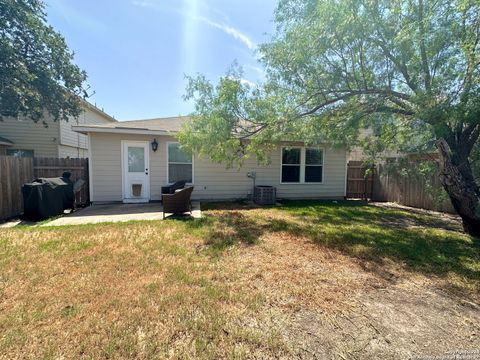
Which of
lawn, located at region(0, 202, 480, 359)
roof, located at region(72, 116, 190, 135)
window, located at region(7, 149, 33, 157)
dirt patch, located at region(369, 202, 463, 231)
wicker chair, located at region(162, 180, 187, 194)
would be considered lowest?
lawn, located at region(0, 202, 480, 359)

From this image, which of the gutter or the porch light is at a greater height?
the gutter

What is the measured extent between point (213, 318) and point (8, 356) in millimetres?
1669

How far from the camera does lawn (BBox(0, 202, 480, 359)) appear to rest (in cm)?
209

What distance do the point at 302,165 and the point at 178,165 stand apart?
17.7ft

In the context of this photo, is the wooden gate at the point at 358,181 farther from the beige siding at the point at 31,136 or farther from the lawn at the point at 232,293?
the beige siding at the point at 31,136

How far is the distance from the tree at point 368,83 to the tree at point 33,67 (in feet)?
33.0

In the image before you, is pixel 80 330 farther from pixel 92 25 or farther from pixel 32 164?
pixel 92 25

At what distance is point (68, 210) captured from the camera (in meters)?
7.70

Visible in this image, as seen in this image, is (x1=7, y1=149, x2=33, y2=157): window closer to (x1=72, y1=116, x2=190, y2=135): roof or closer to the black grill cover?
(x1=72, y1=116, x2=190, y2=135): roof

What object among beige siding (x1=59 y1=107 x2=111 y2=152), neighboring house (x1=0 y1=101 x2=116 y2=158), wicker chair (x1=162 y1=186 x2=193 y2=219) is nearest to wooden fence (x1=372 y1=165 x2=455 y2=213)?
wicker chair (x1=162 y1=186 x2=193 y2=219)

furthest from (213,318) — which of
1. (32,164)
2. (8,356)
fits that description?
(32,164)

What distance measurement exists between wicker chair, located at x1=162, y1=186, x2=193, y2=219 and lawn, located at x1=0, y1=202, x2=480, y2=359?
114 cm

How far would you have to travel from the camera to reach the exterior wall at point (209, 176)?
8531 millimetres

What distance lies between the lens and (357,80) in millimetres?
5738
